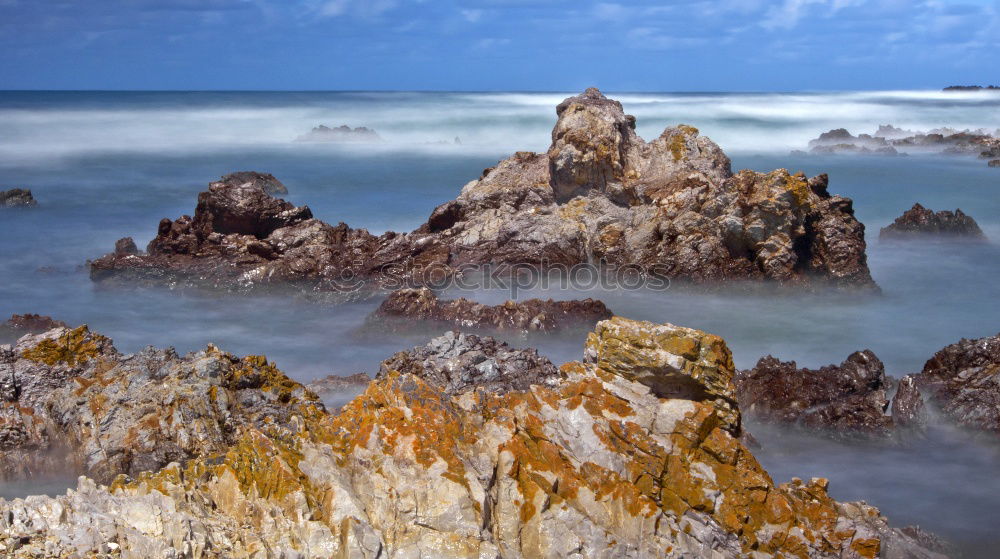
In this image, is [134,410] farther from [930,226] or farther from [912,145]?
[912,145]

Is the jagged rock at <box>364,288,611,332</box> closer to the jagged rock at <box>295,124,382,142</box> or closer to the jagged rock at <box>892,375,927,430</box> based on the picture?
the jagged rock at <box>892,375,927,430</box>

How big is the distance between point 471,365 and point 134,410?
2.49m

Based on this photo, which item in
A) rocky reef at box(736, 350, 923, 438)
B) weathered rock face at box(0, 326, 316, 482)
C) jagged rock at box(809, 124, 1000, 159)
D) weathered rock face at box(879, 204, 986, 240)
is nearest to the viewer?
weathered rock face at box(0, 326, 316, 482)

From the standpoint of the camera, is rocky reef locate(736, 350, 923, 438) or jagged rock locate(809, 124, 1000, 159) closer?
rocky reef locate(736, 350, 923, 438)

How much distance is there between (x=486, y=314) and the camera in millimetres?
11570

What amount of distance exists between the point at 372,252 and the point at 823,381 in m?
8.14

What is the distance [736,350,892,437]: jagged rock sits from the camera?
8422 millimetres

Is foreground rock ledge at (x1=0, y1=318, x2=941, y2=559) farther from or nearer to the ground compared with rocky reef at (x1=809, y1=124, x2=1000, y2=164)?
nearer to the ground

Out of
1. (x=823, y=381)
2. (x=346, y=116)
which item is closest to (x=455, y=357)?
(x=823, y=381)

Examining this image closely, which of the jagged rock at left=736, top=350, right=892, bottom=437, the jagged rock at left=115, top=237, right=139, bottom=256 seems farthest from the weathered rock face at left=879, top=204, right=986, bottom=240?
the jagged rock at left=115, top=237, right=139, bottom=256

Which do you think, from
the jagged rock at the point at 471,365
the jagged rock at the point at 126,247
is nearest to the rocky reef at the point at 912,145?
the jagged rock at the point at 126,247

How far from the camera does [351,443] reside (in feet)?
16.6

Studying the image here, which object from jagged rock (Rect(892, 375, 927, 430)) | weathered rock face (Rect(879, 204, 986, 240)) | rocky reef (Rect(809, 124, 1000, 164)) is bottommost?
jagged rock (Rect(892, 375, 927, 430))

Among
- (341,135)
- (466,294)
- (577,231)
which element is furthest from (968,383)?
(341,135)
